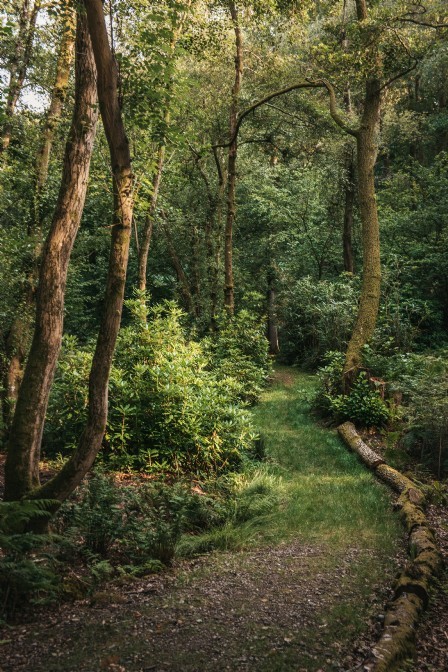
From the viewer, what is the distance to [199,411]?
327 inches

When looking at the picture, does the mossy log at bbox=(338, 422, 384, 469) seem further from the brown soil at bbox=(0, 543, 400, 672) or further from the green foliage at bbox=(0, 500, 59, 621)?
the green foliage at bbox=(0, 500, 59, 621)

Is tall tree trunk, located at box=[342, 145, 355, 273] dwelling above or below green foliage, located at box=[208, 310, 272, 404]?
above

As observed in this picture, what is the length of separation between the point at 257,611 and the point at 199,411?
440 centimetres

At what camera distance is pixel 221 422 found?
8469 mm

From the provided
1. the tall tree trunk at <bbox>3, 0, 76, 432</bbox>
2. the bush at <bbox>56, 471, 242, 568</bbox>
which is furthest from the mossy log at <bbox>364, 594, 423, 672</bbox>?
the tall tree trunk at <bbox>3, 0, 76, 432</bbox>

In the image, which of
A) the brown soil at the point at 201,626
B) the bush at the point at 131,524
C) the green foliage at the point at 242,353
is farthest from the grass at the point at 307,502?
the green foliage at the point at 242,353

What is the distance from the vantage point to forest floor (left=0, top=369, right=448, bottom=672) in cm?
335

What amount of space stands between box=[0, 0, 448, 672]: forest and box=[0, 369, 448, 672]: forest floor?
0.08 ft

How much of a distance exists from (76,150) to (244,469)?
5371 millimetres

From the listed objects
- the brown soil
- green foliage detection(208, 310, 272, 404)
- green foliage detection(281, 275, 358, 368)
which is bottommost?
the brown soil

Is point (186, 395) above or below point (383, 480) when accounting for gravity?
above

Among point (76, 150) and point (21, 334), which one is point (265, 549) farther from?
point (21, 334)

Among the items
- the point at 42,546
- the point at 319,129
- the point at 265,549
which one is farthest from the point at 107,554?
the point at 319,129

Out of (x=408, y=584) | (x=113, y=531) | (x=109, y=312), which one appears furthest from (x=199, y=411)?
(x=408, y=584)
